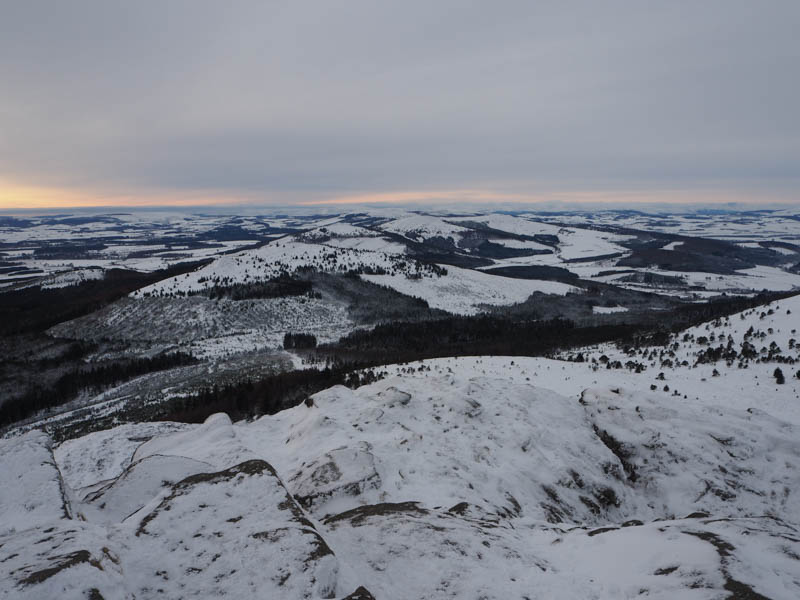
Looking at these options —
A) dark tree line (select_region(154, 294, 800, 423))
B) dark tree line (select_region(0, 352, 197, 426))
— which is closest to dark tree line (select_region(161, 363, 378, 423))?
dark tree line (select_region(154, 294, 800, 423))

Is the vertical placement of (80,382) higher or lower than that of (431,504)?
lower

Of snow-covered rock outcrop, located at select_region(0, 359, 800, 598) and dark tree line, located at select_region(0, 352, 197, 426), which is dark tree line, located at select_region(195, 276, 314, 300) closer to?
dark tree line, located at select_region(0, 352, 197, 426)

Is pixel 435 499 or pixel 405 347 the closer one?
pixel 435 499

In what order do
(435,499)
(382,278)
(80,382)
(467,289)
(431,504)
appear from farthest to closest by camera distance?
(467,289)
(382,278)
(80,382)
(435,499)
(431,504)

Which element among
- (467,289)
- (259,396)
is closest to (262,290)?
(467,289)

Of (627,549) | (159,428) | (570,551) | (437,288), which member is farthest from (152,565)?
(437,288)

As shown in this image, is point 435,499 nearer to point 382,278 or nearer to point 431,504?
point 431,504

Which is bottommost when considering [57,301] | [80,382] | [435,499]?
[80,382]
